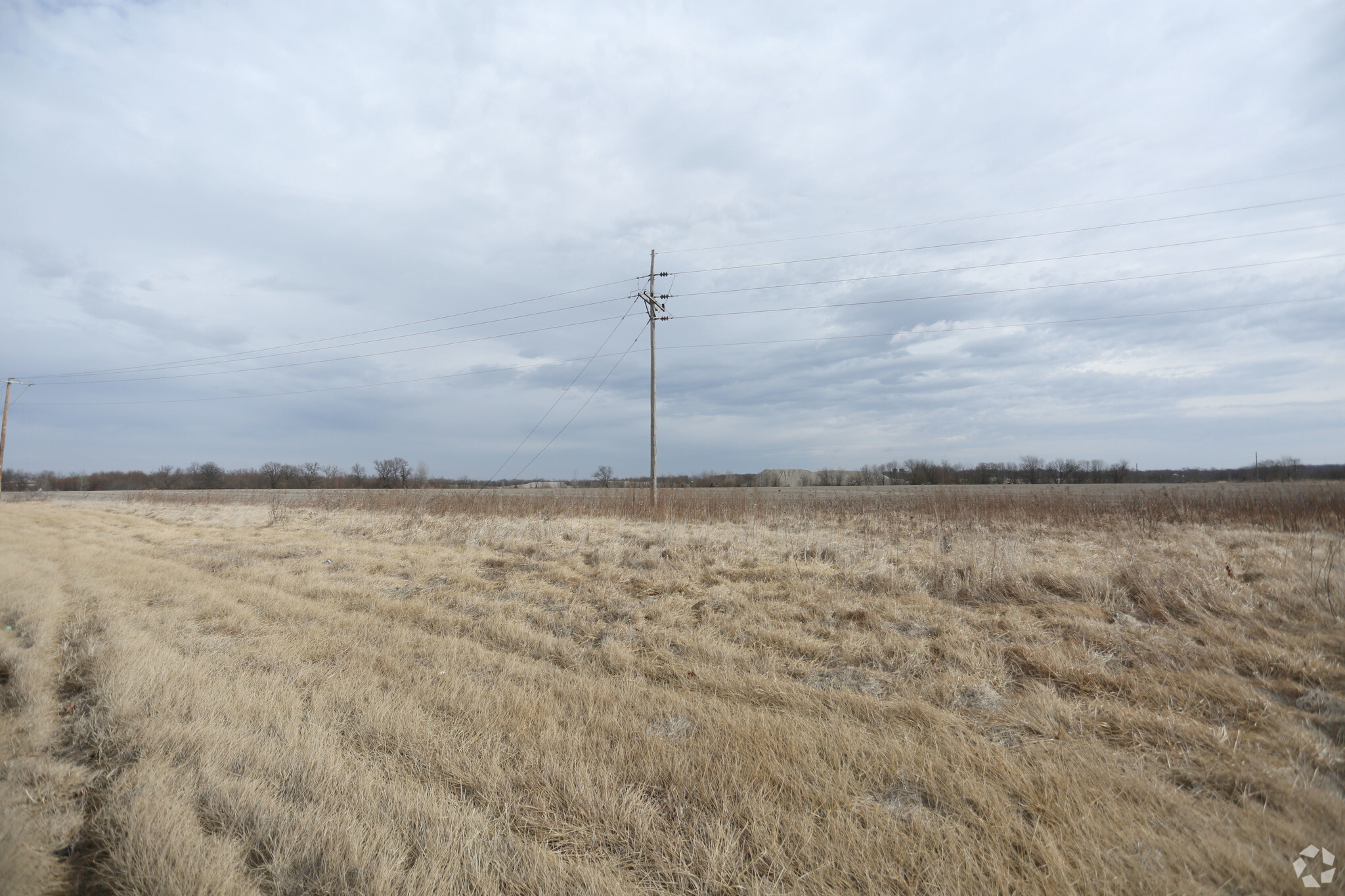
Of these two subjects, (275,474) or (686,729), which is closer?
(686,729)

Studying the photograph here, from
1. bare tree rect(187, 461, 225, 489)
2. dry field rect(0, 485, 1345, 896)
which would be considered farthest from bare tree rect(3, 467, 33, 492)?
dry field rect(0, 485, 1345, 896)

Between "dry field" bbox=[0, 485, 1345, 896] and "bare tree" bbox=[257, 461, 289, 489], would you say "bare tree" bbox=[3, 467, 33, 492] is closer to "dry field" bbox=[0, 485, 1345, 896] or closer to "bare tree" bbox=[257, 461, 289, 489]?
"bare tree" bbox=[257, 461, 289, 489]

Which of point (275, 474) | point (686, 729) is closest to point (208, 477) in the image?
point (275, 474)

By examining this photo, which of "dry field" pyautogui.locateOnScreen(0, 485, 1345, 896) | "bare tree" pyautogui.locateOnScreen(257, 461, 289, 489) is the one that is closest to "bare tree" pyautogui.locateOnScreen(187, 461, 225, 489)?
"bare tree" pyautogui.locateOnScreen(257, 461, 289, 489)

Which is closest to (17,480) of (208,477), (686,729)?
(208,477)

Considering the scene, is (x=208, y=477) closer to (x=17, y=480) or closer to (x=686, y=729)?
(x=17, y=480)

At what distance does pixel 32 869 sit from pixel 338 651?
3241 millimetres

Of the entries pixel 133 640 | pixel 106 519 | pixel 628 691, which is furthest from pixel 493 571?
pixel 106 519

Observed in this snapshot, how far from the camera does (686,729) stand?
4098 millimetres

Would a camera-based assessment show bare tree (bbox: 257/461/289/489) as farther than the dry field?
Yes

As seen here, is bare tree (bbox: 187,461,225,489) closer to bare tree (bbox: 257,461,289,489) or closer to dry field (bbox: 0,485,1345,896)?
bare tree (bbox: 257,461,289,489)

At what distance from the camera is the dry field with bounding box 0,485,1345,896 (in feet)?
8.61

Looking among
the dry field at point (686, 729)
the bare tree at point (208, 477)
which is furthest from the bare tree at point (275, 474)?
the dry field at point (686, 729)

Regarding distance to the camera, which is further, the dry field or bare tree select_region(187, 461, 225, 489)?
bare tree select_region(187, 461, 225, 489)
